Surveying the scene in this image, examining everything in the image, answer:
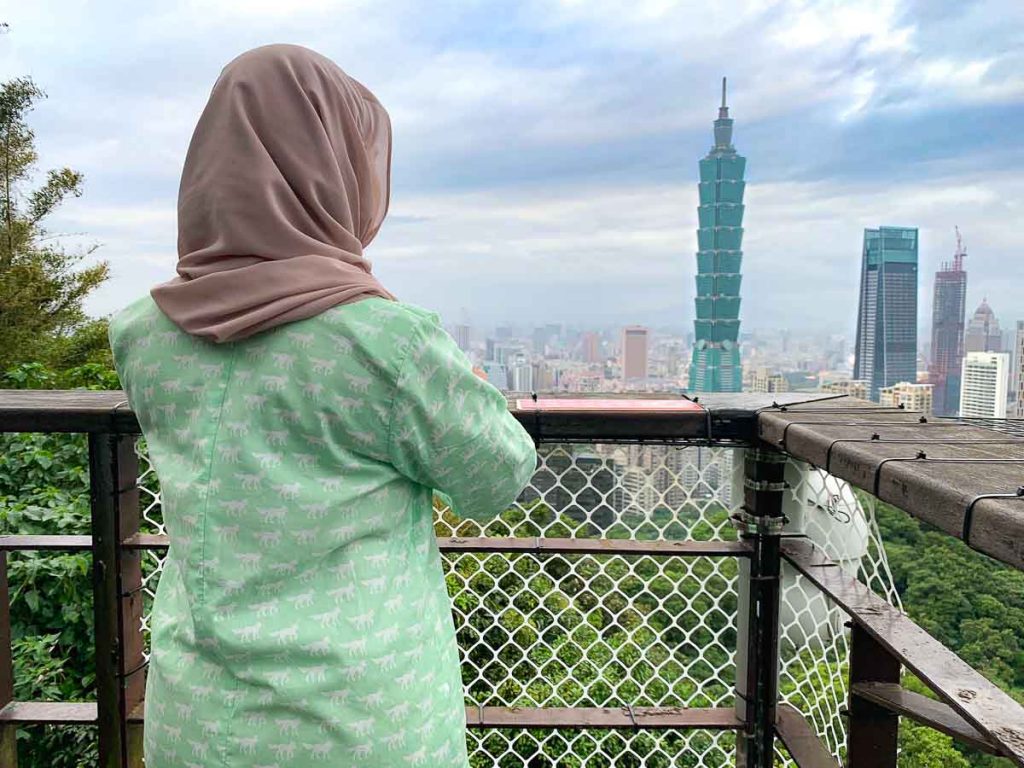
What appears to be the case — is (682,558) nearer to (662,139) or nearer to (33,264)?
(33,264)

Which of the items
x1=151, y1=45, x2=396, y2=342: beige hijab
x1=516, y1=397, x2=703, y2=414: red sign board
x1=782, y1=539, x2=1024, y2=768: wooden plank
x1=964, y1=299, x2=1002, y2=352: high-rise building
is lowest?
x1=782, y1=539, x2=1024, y2=768: wooden plank

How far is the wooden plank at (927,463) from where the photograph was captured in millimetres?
605

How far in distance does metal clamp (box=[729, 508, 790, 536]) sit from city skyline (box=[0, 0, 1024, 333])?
→ 1350 inches

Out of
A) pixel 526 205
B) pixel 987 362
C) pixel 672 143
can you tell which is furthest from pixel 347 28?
pixel 672 143

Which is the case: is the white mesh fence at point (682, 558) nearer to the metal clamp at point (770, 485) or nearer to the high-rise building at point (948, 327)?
the metal clamp at point (770, 485)

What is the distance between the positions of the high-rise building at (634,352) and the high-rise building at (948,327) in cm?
1226

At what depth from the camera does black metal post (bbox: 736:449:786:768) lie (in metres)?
1.25

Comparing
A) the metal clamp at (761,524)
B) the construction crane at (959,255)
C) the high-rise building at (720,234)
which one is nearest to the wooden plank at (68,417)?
the metal clamp at (761,524)

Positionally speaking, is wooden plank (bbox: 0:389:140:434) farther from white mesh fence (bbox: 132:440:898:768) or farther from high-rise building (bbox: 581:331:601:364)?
high-rise building (bbox: 581:331:601:364)

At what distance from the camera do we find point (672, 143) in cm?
7262

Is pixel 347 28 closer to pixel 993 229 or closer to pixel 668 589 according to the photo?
pixel 668 589

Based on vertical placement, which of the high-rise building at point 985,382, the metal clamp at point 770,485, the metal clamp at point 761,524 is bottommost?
the high-rise building at point 985,382

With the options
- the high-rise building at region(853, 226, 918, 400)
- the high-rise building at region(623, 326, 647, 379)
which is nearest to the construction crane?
the high-rise building at region(853, 226, 918, 400)

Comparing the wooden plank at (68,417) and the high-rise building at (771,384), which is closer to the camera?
the wooden plank at (68,417)
